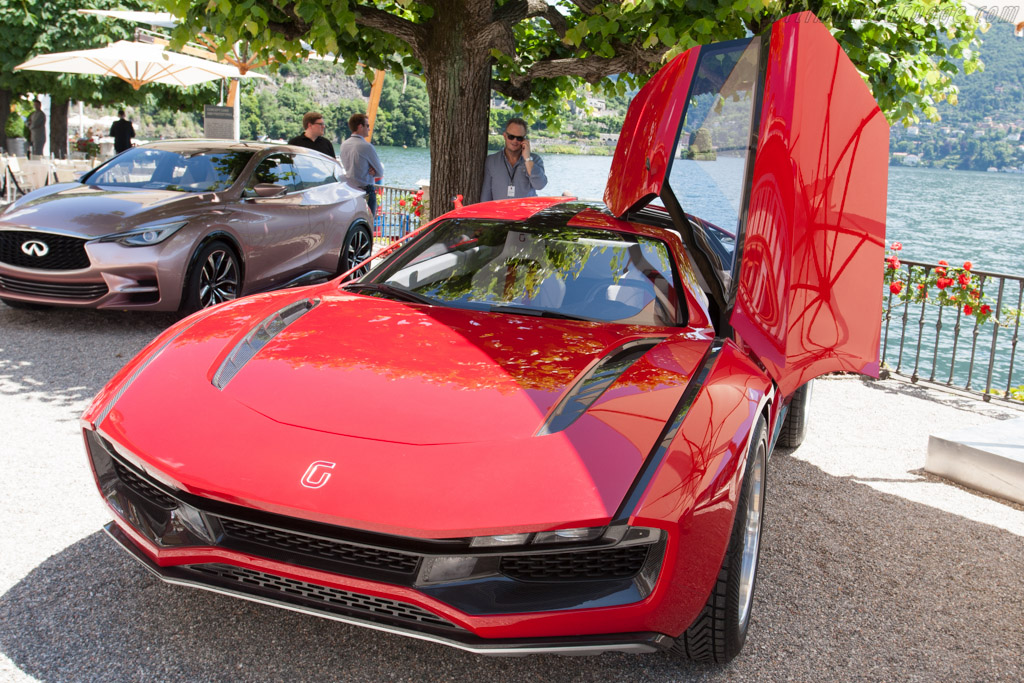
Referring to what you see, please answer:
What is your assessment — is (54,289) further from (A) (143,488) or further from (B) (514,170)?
(A) (143,488)

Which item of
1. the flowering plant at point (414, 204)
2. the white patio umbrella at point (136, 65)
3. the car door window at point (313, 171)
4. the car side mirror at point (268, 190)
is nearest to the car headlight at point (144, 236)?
the car side mirror at point (268, 190)

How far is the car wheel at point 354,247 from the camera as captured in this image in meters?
8.81

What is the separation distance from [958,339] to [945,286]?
520 centimetres

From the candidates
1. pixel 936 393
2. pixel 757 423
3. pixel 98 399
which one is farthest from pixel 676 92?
pixel 936 393

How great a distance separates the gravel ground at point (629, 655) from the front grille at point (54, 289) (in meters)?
1.33

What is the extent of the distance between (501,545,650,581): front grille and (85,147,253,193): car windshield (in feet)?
19.6

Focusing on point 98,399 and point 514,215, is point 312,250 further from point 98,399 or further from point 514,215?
point 98,399

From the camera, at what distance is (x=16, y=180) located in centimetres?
1672

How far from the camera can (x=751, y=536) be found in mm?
3004

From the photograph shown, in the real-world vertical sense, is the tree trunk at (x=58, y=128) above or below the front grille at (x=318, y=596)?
above

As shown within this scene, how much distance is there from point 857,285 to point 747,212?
784 millimetres

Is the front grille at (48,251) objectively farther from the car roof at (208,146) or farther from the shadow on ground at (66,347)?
the car roof at (208,146)

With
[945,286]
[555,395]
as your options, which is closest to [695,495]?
[555,395]

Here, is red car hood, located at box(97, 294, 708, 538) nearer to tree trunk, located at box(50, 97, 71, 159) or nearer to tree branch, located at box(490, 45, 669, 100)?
tree branch, located at box(490, 45, 669, 100)
